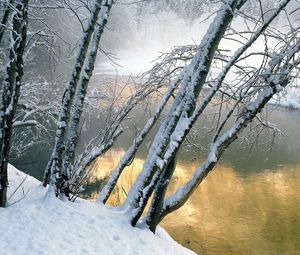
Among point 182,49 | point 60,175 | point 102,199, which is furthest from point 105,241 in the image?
point 182,49

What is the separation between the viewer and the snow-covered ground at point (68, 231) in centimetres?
571

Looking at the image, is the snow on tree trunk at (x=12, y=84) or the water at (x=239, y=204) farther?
the water at (x=239, y=204)

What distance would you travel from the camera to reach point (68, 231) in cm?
629

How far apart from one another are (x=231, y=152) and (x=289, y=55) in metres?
16.1

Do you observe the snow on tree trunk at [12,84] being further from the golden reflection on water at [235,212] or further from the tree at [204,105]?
the golden reflection on water at [235,212]

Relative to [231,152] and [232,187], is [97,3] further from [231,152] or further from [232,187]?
[231,152]

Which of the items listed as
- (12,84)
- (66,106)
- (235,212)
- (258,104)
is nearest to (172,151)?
(258,104)

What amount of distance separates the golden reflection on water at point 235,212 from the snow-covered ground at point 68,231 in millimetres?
3861

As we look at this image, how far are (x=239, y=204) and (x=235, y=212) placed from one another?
0.77 meters

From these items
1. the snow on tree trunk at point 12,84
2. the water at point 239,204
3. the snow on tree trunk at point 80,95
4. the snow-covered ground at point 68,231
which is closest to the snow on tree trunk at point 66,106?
the snow on tree trunk at point 80,95

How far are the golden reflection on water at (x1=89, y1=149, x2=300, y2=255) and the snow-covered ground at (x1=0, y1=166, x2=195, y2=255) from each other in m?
3.86

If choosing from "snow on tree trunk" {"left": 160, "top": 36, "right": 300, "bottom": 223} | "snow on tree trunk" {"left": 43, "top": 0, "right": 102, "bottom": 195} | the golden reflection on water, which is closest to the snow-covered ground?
→ "snow on tree trunk" {"left": 43, "top": 0, "right": 102, "bottom": 195}

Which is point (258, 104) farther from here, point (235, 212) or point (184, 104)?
point (235, 212)

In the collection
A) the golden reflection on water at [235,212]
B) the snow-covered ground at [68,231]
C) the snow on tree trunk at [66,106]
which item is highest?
the snow on tree trunk at [66,106]
